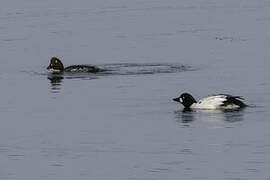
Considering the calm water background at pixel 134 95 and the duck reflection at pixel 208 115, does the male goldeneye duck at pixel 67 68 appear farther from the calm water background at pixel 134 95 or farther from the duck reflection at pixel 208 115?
the duck reflection at pixel 208 115

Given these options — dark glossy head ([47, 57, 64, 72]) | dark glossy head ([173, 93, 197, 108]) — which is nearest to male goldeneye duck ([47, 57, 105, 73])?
dark glossy head ([47, 57, 64, 72])

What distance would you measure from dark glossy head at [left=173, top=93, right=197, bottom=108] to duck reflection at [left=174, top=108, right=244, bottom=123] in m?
0.20

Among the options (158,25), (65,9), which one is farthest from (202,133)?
(65,9)

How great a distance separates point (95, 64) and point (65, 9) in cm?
2570

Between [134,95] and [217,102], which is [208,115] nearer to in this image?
[217,102]

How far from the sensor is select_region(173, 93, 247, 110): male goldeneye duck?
36531 millimetres

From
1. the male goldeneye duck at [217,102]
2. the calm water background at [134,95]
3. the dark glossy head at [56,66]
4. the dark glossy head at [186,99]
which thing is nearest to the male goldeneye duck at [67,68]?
the dark glossy head at [56,66]

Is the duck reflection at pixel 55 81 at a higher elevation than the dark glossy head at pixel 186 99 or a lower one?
higher

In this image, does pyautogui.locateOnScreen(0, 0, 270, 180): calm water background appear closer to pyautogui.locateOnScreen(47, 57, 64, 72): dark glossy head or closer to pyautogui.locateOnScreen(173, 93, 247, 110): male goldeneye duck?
pyautogui.locateOnScreen(173, 93, 247, 110): male goldeneye duck

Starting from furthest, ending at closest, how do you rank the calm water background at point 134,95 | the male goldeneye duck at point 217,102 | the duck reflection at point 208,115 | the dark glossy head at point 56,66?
the dark glossy head at point 56,66 → the male goldeneye duck at point 217,102 → the duck reflection at point 208,115 → the calm water background at point 134,95

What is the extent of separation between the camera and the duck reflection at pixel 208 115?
34.9 meters

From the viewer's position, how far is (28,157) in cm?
2916

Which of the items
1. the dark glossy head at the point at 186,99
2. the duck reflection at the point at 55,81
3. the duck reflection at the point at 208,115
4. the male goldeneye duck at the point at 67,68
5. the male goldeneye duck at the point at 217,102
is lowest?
the duck reflection at the point at 208,115

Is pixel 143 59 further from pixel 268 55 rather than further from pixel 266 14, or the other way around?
pixel 266 14
